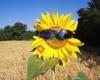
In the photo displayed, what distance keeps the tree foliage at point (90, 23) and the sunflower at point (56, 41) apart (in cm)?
1641

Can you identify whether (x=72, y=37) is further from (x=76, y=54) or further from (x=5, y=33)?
(x=5, y=33)

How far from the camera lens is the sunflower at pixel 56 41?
766 millimetres

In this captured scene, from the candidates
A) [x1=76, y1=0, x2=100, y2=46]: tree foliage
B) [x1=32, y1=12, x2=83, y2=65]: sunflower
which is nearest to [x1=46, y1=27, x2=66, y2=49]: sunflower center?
[x1=32, y1=12, x2=83, y2=65]: sunflower

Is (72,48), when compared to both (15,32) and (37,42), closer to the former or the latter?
(37,42)

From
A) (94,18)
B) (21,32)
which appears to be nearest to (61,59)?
(94,18)

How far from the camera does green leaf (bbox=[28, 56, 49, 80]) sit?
0.73m

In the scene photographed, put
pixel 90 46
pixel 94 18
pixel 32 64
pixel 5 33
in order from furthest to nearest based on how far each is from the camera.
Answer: pixel 5 33 < pixel 90 46 < pixel 94 18 < pixel 32 64

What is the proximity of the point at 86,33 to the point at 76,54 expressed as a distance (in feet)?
59.1

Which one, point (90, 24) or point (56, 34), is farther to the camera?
point (90, 24)

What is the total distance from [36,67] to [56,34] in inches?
3.5

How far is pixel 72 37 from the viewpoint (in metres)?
0.81

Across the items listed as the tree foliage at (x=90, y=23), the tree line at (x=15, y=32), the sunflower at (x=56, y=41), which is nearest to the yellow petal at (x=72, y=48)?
the sunflower at (x=56, y=41)

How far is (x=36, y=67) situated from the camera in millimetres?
742

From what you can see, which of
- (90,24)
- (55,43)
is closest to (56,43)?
(55,43)
